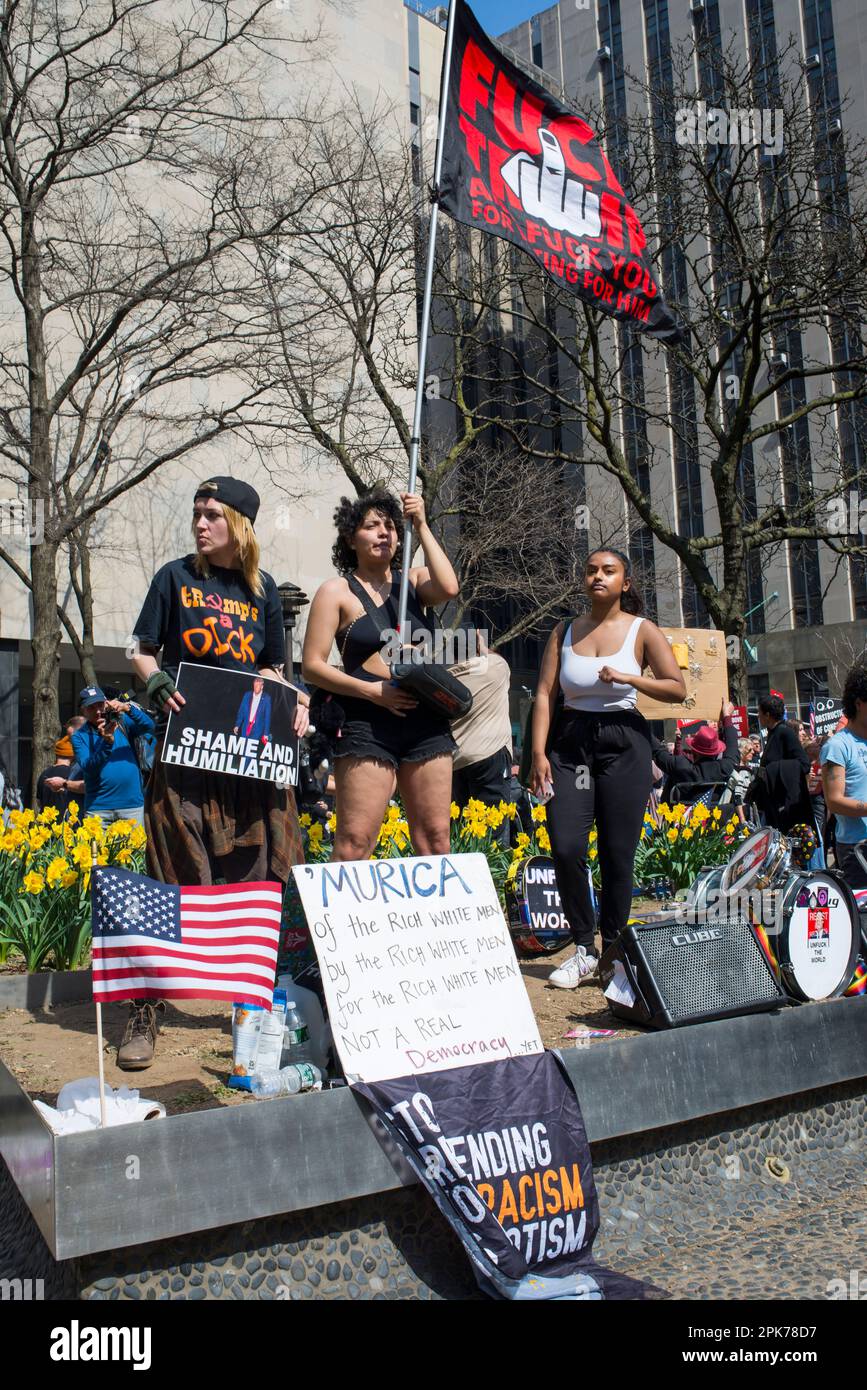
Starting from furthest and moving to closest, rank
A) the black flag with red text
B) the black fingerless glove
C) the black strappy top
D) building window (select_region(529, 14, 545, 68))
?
building window (select_region(529, 14, 545, 68)) < the black flag with red text < the black strappy top < the black fingerless glove

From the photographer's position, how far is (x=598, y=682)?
5277 millimetres

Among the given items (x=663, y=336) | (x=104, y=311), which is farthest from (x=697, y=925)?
(x=104, y=311)

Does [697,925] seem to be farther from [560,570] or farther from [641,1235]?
[560,570]

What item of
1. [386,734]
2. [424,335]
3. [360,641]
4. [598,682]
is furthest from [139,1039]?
[424,335]

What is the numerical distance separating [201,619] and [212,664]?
7.2 inches

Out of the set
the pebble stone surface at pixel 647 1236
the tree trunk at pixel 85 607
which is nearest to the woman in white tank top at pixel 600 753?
the pebble stone surface at pixel 647 1236

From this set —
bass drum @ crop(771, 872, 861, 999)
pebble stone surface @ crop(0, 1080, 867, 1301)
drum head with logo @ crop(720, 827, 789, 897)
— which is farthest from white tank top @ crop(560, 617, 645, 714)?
pebble stone surface @ crop(0, 1080, 867, 1301)

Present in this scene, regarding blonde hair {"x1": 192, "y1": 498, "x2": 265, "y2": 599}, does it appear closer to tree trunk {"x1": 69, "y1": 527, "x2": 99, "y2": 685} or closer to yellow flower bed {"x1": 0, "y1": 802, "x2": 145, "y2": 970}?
yellow flower bed {"x1": 0, "y1": 802, "x2": 145, "y2": 970}

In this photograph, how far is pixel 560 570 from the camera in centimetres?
2411

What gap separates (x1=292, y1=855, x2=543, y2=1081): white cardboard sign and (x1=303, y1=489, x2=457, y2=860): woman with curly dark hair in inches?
20.1

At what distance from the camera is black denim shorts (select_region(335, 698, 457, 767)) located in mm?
4504

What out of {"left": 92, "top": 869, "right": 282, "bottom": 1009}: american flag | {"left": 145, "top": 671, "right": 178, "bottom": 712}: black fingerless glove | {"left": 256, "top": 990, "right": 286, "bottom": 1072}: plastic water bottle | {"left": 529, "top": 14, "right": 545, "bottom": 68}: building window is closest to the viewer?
{"left": 92, "top": 869, "right": 282, "bottom": 1009}: american flag
